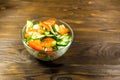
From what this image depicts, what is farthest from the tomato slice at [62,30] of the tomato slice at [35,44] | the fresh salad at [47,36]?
the tomato slice at [35,44]

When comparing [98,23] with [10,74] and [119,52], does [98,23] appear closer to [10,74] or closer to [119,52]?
[119,52]

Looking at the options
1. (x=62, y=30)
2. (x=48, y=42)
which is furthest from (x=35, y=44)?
(x=62, y=30)

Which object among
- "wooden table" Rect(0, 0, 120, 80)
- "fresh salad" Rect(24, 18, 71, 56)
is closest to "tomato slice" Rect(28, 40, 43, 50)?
"fresh salad" Rect(24, 18, 71, 56)

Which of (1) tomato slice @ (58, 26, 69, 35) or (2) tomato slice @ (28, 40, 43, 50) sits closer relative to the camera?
(2) tomato slice @ (28, 40, 43, 50)

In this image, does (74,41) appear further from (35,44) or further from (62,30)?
(35,44)

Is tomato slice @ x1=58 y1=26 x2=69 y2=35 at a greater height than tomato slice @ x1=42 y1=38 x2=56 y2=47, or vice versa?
tomato slice @ x1=58 y1=26 x2=69 y2=35

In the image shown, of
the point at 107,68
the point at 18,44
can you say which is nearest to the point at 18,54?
the point at 18,44

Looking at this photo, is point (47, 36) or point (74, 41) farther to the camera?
point (74, 41)

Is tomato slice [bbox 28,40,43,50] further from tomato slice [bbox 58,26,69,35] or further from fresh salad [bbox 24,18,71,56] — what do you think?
tomato slice [bbox 58,26,69,35]
